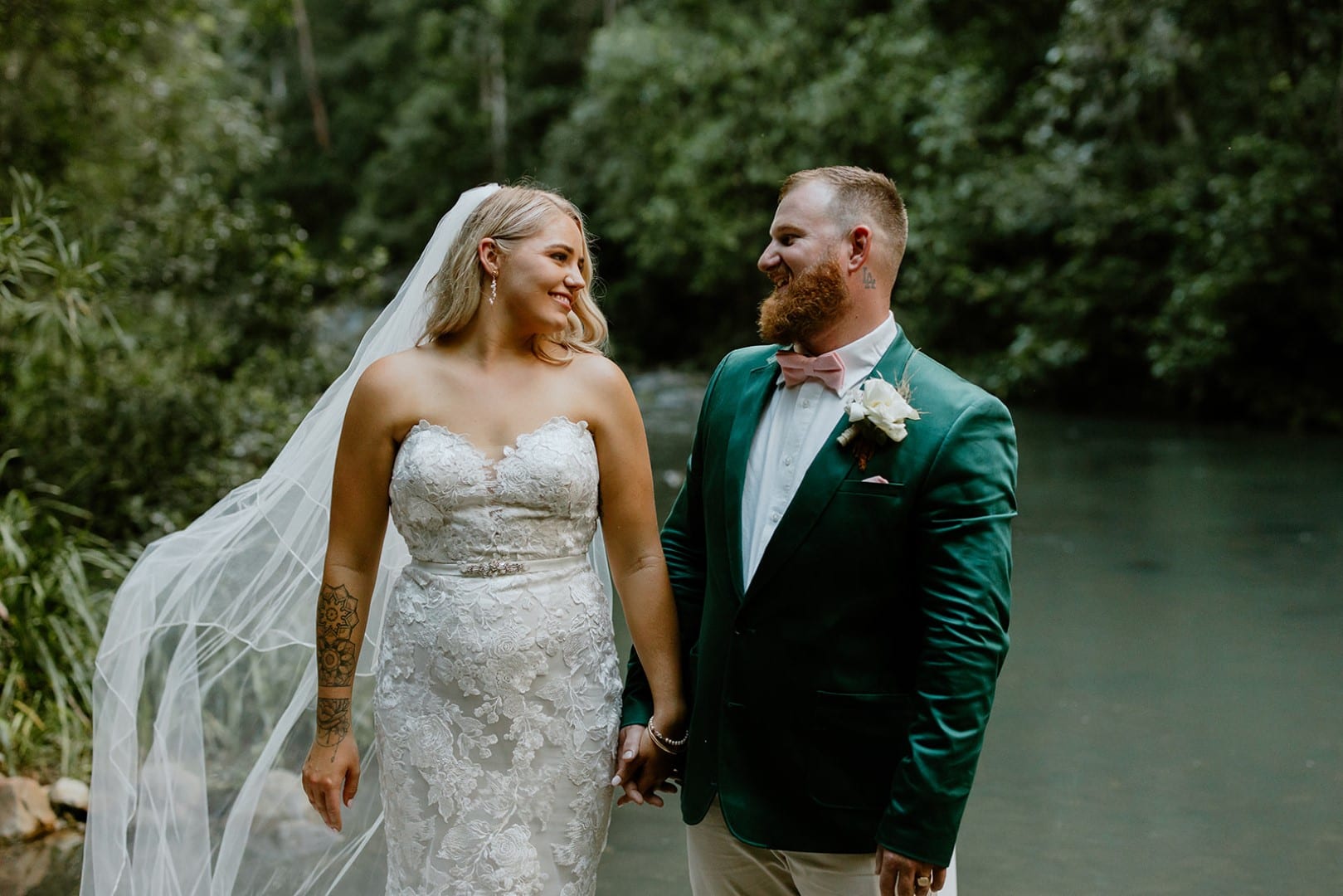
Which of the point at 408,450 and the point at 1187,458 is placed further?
the point at 1187,458

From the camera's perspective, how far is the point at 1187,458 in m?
14.1

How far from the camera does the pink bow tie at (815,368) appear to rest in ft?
7.97

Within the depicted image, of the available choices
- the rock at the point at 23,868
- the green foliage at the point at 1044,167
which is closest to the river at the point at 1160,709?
the rock at the point at 23,868

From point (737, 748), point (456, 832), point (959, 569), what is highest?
point (959, 569)

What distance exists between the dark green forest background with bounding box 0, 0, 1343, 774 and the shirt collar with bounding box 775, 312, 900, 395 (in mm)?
1447

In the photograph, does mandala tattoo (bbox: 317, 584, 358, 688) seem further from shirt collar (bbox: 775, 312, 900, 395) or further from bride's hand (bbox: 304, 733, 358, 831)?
shirt collar (bbox: 775, 312, 900, 395)

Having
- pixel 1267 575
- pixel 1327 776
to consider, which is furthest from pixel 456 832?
pixel 1267 575

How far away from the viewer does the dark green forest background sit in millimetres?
7523

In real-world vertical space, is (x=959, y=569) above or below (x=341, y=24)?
below

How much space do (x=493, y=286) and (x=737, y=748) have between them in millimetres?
1037

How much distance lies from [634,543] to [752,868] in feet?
2.21

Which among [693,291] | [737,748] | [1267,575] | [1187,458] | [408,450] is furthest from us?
[693,291]

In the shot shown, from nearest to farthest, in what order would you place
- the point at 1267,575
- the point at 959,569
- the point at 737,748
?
the point at 959,569 < the point at 737,748 < the point at 1267,575

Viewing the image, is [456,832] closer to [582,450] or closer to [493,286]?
[582,450]
